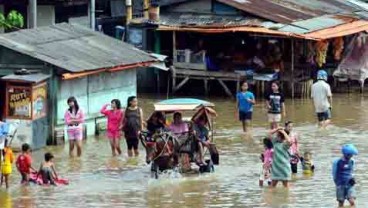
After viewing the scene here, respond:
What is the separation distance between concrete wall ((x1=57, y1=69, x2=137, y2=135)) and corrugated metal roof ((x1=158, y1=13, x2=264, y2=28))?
6.56 meters

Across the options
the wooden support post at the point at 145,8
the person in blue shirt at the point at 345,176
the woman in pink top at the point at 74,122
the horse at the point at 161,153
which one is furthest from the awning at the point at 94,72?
the wooden support post at the point at 145,8

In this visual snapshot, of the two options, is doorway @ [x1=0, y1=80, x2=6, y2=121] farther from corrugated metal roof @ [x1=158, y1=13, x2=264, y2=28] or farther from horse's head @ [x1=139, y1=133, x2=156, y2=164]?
corrugated metal roof @ [x1=158, y1=13, x2=264, y2=28]

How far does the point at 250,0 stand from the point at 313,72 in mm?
2977

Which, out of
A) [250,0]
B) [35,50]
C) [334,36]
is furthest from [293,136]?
[250,0]

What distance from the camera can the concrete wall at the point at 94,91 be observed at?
2770cm

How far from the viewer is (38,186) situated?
73.1 feet

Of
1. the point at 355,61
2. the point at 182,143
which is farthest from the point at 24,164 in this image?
the point at 355,61

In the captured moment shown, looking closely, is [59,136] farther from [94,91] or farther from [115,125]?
[94,91]

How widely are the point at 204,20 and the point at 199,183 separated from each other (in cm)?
1555

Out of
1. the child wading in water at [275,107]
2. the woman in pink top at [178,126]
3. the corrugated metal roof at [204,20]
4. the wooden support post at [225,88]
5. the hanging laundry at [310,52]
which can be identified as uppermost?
the corrugated metal roof at [204,20]

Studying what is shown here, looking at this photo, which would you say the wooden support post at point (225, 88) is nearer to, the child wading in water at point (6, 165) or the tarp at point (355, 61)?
the tarp at point (355, 61)

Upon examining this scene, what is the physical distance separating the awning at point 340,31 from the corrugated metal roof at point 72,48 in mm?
6735

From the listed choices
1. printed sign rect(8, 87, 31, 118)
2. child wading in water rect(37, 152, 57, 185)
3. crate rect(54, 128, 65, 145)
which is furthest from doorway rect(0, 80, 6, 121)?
child wading in water rect(37, 152, 57, 185)

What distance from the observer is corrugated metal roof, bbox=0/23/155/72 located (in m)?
27.2
